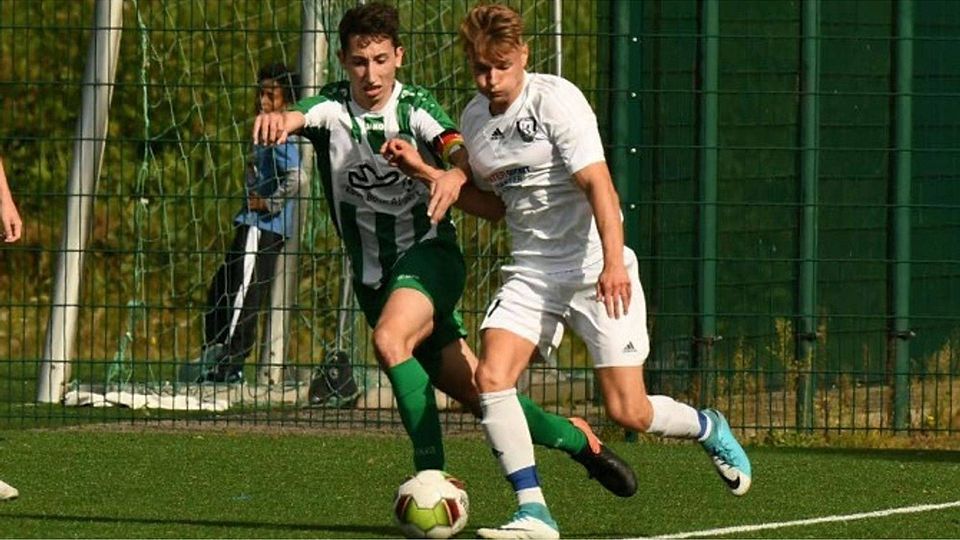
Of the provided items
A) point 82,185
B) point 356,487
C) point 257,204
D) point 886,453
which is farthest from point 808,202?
point 82,185

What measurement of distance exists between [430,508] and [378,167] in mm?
1434

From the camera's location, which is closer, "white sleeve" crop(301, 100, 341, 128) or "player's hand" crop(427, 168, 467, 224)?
"player's hand" crop(427, 168, 467, 224)

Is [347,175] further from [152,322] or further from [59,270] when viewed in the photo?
[152,322]

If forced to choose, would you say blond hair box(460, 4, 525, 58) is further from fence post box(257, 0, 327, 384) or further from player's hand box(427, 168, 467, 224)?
fence post box(257, 0, 327, 384)

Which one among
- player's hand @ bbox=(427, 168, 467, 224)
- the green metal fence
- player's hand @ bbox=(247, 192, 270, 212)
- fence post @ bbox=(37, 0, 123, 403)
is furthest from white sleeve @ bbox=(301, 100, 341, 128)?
fence post @ bbox=(37, 0, 123, 403)

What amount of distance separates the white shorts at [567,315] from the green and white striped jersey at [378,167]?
0.50 meters

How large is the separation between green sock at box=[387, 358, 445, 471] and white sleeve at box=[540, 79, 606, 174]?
903 mm

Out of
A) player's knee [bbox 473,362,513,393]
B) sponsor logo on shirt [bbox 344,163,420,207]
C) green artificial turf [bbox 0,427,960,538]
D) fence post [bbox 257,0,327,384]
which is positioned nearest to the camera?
player's knee [bbox 473,362,513,393]

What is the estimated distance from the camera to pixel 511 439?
774 cm

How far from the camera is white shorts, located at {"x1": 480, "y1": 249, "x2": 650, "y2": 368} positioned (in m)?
8.01

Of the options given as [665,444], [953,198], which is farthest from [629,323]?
[953,198]

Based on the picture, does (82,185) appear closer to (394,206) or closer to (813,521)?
(394,206)

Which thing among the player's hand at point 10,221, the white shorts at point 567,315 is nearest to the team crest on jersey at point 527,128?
the white shorts at point 567,315

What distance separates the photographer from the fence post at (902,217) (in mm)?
12297
